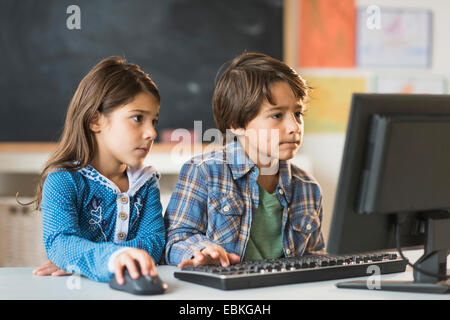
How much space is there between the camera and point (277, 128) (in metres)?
1.51

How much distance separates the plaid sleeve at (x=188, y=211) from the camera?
1.39 meters

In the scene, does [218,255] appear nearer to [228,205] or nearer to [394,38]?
[228,205]

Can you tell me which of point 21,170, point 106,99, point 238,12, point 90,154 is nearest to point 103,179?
point 90,154

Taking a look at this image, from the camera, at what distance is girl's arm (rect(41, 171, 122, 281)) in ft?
3.60

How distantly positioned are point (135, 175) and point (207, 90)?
1799mm

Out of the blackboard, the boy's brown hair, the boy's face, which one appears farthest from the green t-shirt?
the blackboard

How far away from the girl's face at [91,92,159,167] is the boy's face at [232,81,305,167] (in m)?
0.29

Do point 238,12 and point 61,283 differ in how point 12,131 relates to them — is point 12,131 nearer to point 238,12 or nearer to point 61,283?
point 238,12

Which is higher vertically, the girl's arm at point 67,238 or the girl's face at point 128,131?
the girl's face at point 128,131

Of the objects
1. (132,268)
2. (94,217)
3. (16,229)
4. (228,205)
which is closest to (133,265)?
(132,268)

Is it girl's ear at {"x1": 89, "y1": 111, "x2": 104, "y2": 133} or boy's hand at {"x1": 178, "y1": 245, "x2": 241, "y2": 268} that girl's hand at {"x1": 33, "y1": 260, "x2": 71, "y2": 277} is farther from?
girl's ear at {"x1": 89, "y1": 111, "x2": 104, "y2": 133}

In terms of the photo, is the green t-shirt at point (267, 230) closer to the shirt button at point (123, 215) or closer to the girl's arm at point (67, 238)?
the shirt button at point (123, 215)

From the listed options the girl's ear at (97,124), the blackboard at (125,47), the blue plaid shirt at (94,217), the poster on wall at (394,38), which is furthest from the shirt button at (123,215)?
the poster on wall at (394,38)

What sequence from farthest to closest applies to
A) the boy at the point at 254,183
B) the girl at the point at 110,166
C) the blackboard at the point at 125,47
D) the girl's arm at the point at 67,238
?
the blackboard at the point at 125,47
the boy at the point at 254,183
the girl at the point at 110,166
the girl's arm at the point at 67,238
